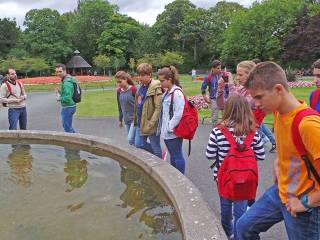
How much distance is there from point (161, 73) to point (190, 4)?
70.7 m

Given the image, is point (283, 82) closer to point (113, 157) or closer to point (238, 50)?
point (113, 157)

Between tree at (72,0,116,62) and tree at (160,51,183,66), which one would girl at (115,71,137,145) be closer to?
tree at (160,51,183,66)

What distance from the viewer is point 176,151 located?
621 cm

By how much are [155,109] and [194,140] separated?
3306 millimetres

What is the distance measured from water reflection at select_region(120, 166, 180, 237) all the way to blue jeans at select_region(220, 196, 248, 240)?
0.54m

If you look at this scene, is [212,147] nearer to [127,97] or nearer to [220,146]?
[220,146]

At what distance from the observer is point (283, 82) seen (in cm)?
269

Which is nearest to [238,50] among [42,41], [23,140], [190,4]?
[190,4]

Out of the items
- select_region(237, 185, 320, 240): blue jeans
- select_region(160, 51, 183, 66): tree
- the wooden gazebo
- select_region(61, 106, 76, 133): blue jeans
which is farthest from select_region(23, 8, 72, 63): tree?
select_region(237, 185, 320, 240): blue jeans

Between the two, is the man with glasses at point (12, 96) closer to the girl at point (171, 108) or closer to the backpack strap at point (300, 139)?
the girl at point (171, 108)

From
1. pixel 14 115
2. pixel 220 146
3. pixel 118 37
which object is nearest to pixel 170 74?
pixel 220 146

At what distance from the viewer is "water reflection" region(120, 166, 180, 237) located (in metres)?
4.77

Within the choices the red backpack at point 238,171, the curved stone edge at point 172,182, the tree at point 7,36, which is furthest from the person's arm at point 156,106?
the tree at point 7,36

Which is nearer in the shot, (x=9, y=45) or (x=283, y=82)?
(x=283, y=82)
